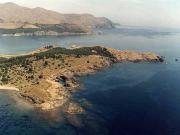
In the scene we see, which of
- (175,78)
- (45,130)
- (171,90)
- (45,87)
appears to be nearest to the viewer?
(45,130)

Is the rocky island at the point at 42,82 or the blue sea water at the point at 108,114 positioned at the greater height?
the rocky island at the point at 42,82

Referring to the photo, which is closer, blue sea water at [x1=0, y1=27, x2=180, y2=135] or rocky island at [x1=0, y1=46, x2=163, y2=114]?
blue sea water at [x1=0, y1=27, x2=180, y2=135]

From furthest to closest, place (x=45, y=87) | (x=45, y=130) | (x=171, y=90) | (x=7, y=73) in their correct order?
(x=7, y=73)
(x=171, y=90)
(x=45, y=87)
(x=45, y=130)

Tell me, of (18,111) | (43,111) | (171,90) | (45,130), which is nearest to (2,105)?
(18,111)

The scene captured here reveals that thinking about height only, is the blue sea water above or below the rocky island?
below

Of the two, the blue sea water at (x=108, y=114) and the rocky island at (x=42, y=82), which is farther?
the rocky island at (x=42, y=82)

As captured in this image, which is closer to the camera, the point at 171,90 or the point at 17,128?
the point at 17,128

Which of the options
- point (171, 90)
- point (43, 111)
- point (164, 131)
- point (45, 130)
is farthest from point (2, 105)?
point (171, 90)

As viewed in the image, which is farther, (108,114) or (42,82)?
(42,82)

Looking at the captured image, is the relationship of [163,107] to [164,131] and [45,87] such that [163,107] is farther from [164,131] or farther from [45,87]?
[45,87]

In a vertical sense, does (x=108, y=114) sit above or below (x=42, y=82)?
below
